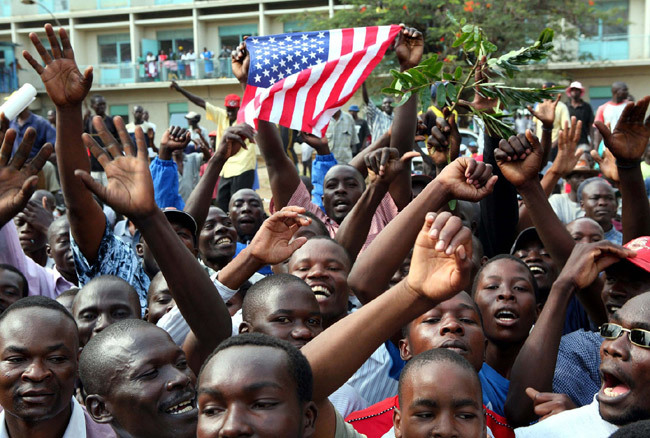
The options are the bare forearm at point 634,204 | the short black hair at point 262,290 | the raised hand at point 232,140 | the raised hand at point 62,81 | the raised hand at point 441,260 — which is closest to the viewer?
the raised hand at point 441,260

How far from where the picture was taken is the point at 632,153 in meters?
4.30

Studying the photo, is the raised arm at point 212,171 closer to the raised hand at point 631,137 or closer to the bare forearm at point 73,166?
the bare forearm at point 73,166

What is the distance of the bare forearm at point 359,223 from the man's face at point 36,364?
70.8 inches

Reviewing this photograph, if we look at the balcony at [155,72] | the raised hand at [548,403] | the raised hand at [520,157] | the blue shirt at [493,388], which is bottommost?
the balcony at [155,72]

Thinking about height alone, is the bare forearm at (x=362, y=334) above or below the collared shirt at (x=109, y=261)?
above

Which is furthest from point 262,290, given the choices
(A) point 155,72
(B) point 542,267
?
(A) point 155,72

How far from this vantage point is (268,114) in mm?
5707

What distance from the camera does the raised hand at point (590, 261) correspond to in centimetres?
365

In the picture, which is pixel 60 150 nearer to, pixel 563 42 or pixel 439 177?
pixel 439 177

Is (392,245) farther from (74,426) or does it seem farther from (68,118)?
(68,118)

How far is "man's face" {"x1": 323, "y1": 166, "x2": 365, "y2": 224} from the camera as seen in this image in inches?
231

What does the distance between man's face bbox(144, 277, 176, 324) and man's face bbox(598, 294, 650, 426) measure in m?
2.23

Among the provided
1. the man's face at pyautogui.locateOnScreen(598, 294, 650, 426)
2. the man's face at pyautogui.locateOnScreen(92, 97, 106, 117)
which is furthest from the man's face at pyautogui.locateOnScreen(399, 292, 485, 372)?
the man's face at pyautogui.locateOnScreen(92, 97, 106, 117)

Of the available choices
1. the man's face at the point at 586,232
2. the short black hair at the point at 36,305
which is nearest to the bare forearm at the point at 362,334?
the short black hair at the point at 36,305
